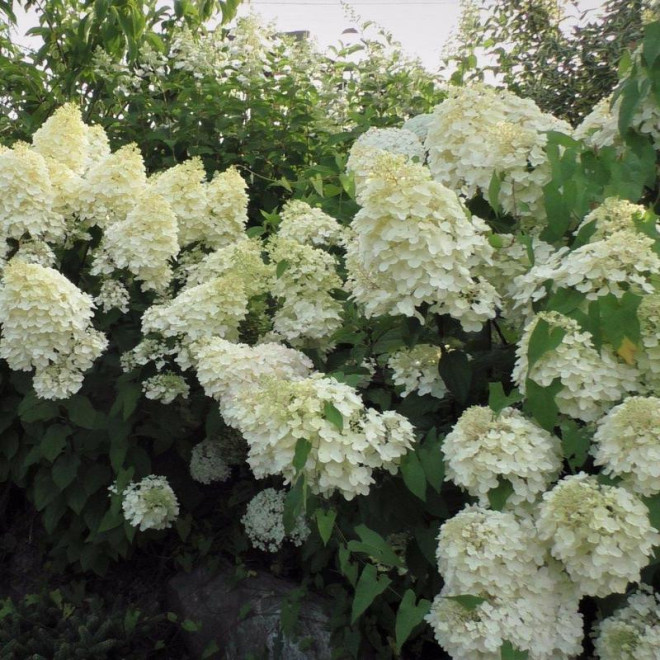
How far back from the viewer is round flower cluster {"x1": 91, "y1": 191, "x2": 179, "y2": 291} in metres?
2.97

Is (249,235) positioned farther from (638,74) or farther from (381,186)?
(638,74)

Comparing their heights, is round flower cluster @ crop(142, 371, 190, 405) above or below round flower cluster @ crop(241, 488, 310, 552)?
above

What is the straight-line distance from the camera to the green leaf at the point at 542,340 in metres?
1.86

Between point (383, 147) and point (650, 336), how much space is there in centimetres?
161

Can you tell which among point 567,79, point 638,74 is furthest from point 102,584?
point 567,79

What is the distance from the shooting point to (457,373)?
2350 mm

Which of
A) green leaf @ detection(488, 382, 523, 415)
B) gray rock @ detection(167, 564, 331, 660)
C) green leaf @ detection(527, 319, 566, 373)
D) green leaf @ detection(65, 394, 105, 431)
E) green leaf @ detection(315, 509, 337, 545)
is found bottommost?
gray rock @ detection(167, 564, 331, 660)

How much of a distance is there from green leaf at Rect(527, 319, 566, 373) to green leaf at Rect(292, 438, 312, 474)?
54cm

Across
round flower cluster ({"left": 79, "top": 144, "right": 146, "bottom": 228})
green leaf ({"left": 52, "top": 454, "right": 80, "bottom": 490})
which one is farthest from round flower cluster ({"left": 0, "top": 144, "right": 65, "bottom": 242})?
green leaf ({"left": 52, "top": 454, "right": 80, "bottom": 490})

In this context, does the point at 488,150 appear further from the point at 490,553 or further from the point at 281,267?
the point at 490,553

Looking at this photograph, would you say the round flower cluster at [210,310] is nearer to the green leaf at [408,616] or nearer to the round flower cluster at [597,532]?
the green leaf at [408,616]

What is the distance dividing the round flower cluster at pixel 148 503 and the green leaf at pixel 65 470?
23cm

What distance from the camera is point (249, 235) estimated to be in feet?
11.0

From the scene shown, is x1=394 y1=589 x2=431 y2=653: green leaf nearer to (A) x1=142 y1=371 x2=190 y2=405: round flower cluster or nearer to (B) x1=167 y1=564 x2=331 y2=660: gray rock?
(B) x1=167 y1=564 x2=331 y2=660: gray rock
